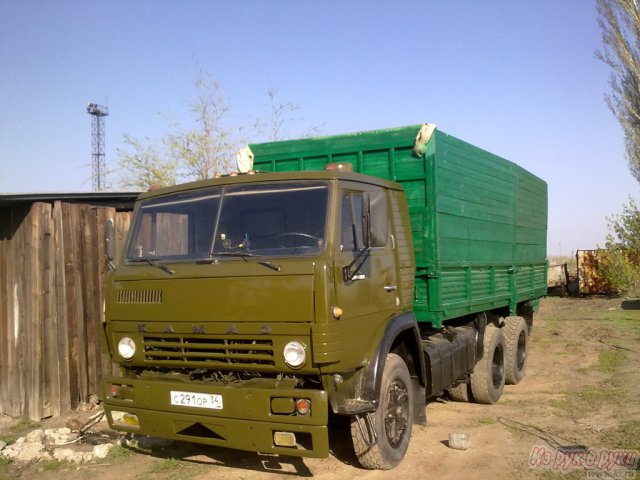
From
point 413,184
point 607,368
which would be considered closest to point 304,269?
point 413,184

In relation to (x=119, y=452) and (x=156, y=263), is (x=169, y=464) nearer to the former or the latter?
(x=119, y=452)

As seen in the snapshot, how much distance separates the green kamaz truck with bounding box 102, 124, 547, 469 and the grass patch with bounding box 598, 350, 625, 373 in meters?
4.80

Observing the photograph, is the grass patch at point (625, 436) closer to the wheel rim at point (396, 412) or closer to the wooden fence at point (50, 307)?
the wheel rim at point (396, 412)

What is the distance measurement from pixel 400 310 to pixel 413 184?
1328 millimetres

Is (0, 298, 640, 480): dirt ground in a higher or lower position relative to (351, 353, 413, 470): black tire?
lower

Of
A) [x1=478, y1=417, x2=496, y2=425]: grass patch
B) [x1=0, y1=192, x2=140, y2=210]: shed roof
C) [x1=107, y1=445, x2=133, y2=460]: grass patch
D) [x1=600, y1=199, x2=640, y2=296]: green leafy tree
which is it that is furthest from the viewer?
[x1=600, y1=199, x2=640, y2=296]: green leafy tree

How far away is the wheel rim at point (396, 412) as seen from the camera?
472 cm

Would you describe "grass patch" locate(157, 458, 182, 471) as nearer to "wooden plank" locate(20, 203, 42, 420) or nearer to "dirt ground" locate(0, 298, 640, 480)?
"dirt ground" locate(0, 298, 640, 480)

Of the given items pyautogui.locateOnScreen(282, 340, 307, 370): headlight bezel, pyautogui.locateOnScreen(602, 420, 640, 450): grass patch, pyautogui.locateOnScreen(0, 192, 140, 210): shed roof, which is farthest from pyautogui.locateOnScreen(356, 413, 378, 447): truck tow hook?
pyautogui.locateOnScreen(0, 192, 140, 210): shed roof

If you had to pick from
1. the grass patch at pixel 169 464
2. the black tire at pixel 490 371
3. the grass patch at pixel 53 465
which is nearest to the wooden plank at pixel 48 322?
the grass patch at pixel 53 465

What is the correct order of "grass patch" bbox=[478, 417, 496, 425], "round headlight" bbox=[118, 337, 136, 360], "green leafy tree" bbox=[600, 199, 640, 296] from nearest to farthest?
Result: "round headlight" bbox=[118, 337, 136, 360] → "grass patch" bbox=[478, 417, 496, 425] → "green leafy tree" bbox=[600, 199, 640, 296]

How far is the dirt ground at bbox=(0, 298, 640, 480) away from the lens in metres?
4.75

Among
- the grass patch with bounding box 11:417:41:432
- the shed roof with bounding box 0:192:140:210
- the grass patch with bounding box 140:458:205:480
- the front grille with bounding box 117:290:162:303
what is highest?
the shed roof with bounding box 0:192:140:210

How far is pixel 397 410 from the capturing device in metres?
4.83
